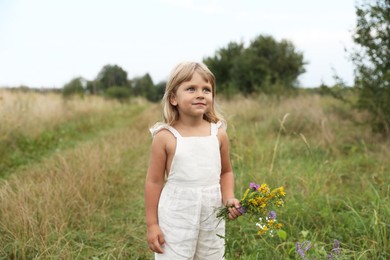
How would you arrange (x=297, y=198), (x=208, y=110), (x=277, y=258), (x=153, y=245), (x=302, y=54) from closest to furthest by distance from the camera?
1. (x=153, y=245)
2. (x=208, y=110)
3. (x=277, y=258)
4. (x=297, y=198)
5. (x=302, y=54)

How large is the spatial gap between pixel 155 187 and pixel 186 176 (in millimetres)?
175

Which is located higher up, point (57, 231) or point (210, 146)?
point (210, 146)

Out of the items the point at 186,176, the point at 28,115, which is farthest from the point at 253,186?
the point at 28,115

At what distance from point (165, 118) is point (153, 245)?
0.62 metres

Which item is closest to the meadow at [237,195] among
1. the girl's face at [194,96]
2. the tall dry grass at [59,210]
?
the tall dry grass at [59,210]

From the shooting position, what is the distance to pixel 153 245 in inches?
67.1

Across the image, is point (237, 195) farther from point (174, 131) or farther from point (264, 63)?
point (264, 63)

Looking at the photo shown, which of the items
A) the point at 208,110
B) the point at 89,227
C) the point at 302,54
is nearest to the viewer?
the point at 208,110

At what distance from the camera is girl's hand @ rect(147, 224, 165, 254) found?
1700mm

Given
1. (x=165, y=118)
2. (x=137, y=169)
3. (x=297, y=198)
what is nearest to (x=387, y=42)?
(x=297, y=198)

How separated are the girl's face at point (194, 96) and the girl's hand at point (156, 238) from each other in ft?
1.89

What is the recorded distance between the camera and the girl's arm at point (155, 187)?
5.57 ft

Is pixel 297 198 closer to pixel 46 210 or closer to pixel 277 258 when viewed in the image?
pixel 277 258

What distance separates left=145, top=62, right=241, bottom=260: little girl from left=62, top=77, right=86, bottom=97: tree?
15.0 metres
